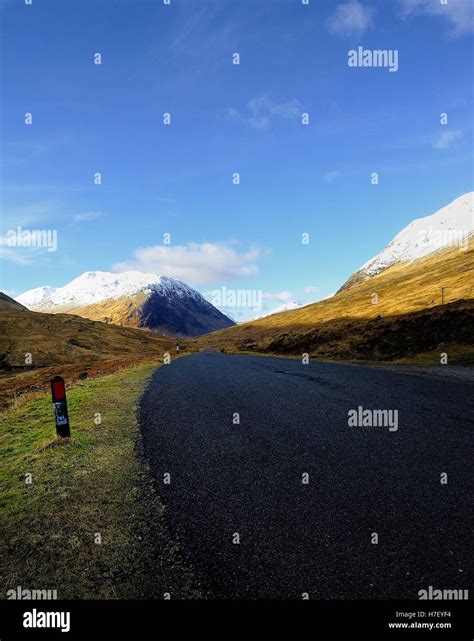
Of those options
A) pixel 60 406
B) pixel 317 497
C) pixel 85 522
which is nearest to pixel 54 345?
pixel 60 406

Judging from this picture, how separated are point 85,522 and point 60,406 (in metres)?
4.86

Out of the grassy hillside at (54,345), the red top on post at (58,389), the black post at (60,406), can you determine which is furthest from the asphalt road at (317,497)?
the grassy hillside at (54,345)

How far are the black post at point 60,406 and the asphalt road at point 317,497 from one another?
216cm

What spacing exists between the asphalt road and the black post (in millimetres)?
2162

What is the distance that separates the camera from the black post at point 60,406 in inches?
404

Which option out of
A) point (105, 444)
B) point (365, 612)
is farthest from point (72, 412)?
point (365, 612)

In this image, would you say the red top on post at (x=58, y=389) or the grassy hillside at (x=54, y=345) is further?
the grassy hillside at (x=54, y=345)

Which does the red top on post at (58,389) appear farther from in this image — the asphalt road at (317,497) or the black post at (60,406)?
the asphalt road at (317,497)

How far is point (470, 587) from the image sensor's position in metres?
4.33

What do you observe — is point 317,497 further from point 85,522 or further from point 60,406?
point 60,406

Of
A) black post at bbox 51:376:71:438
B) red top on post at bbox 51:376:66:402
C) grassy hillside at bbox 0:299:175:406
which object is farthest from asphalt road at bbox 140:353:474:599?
grassy hillside at bbox 0:299:175:406

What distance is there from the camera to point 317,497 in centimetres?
662

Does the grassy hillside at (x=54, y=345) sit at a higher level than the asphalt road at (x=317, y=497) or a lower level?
higher

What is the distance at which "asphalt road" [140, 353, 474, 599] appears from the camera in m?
4.58
